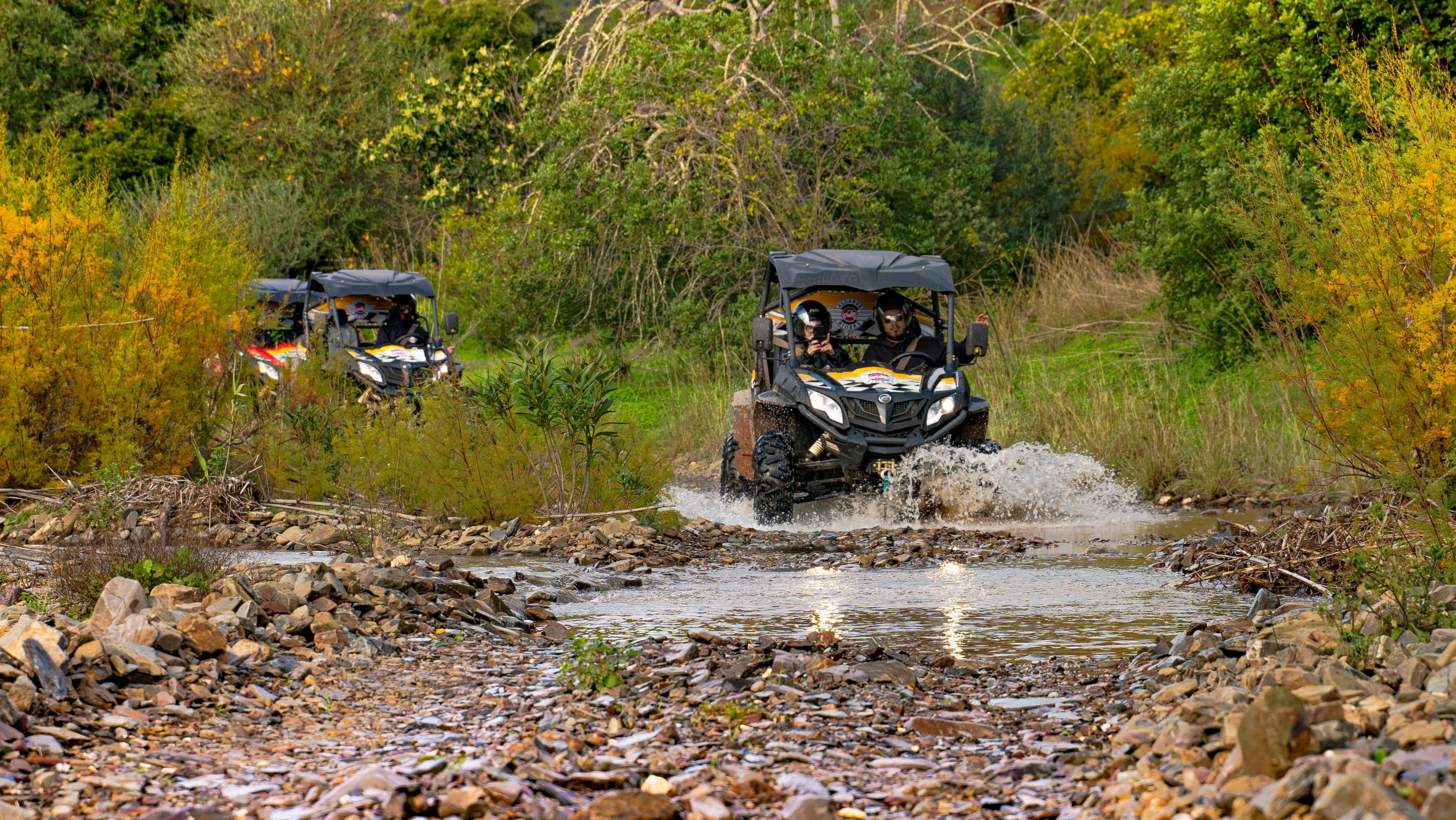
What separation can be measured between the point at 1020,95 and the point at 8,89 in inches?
815

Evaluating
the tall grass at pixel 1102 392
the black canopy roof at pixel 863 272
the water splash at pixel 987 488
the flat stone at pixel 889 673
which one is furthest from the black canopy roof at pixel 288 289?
the flat stone at pixel 889 673

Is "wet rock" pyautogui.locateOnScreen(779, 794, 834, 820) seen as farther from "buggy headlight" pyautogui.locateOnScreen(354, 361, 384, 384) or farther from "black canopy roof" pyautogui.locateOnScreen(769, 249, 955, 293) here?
"buggy headlight" pyautogui.locateOnScreen(354, 361, 384, 384)

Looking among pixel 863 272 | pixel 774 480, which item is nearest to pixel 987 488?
pixel 774 480

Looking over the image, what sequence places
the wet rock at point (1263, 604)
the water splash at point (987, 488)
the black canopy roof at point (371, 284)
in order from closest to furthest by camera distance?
1. the wet rock at point (1263, 604)
2. the water splash at point (987, 488)
3. the black canopy roof at point (371, 284)

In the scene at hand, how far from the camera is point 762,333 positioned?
12266mm

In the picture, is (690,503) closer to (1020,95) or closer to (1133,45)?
(1133,45)

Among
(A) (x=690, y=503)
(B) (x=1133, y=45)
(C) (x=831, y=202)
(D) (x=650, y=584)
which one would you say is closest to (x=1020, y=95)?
(B) (x=1133, y=45)

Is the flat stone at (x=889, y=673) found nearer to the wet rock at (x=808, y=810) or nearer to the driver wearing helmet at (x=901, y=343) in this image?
the wet rock at (x=808, y=810)

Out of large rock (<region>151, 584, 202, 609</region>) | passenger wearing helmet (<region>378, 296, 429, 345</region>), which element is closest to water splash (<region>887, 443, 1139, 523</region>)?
large rock (<region>151, 584, 202, 609</region>)

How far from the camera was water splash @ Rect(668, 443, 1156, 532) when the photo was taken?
38.3 feet

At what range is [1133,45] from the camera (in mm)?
26906

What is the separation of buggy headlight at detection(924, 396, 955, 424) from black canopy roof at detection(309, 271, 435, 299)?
29.4 ft

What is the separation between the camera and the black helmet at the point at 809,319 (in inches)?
504

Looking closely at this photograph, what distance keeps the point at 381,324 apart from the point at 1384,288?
14179 millimetres
